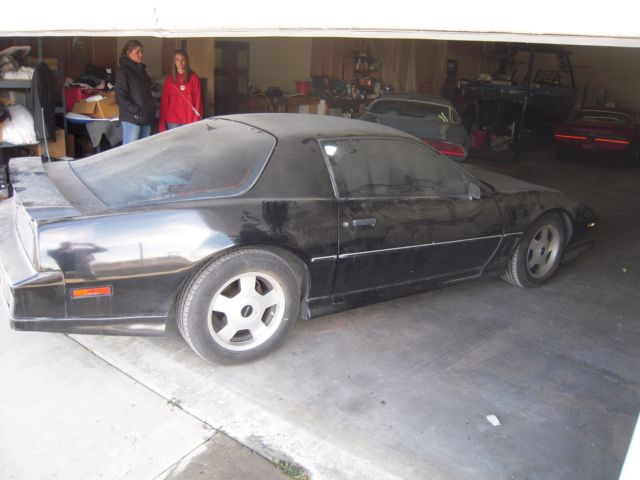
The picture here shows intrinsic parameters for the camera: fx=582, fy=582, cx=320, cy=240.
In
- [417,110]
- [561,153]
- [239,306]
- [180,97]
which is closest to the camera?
[239,306]

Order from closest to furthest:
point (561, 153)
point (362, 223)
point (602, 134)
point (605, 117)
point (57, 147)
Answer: point (362, 223)
point (57, 147)
point (602, 134)
point (605, 117)
point (561, 153)

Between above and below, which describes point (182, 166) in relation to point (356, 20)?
below

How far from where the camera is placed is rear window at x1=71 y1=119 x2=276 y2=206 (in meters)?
3.26

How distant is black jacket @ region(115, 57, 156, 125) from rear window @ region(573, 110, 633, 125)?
916 cm

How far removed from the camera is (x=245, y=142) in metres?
3.59

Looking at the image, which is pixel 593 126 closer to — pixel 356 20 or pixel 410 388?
pixel 356 20

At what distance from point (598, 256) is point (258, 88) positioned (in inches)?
295

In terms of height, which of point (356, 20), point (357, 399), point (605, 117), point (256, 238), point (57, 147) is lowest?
point (357, 399)

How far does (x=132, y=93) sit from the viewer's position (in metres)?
6.57

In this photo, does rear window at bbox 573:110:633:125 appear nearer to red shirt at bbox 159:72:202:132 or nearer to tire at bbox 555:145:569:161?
tire at bbox 555:145:569:161

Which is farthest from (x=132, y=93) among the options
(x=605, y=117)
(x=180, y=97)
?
(x=605, y=117)

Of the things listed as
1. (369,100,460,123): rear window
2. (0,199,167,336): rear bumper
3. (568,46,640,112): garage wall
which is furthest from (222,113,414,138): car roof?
(568,46,640,112): garage wall

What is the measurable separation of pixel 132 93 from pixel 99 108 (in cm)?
84

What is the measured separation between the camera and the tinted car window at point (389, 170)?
3689 mm
